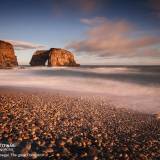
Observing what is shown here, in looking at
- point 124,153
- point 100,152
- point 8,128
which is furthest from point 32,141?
point 124,153

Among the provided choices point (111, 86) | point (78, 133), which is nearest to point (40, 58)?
point (111, 86)

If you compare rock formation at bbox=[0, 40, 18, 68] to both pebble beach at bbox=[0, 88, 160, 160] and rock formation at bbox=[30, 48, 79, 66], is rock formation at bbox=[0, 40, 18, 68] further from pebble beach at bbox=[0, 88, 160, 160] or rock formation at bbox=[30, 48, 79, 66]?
pebble beach at bbox=[0, 88, 160, 160]

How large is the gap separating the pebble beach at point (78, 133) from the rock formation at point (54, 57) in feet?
305

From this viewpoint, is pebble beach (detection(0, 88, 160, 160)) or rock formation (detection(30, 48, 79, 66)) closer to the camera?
pebble beach (detection(0, 88, 160, 160))

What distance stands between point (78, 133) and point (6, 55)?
78.3 metres

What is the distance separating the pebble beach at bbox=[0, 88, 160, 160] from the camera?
5.36 meters

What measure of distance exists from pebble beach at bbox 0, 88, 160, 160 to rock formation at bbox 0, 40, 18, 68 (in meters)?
72.9

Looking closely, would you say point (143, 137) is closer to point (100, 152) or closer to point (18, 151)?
point (100, 152)

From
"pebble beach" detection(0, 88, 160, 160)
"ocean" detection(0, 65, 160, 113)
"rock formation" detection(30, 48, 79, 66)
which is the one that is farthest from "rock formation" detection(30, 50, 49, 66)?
"pebble beach" detection(0, 88, 160, 160)

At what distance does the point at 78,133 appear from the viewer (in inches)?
259

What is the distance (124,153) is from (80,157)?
1.23 m

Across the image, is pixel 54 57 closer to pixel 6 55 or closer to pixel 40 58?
pixel 40 58

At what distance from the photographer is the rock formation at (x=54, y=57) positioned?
333 feet

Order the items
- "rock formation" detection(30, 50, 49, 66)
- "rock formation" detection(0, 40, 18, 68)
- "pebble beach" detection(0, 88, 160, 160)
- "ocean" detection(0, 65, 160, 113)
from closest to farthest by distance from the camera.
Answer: "pebble beach" detection(0, 88, 160, 160)
"ocean" detection(0, 65, 160, 113)
"rock formation" detection(0, 40, 18, 68)
"rock formation" detection(30, 50, 49, 66)
